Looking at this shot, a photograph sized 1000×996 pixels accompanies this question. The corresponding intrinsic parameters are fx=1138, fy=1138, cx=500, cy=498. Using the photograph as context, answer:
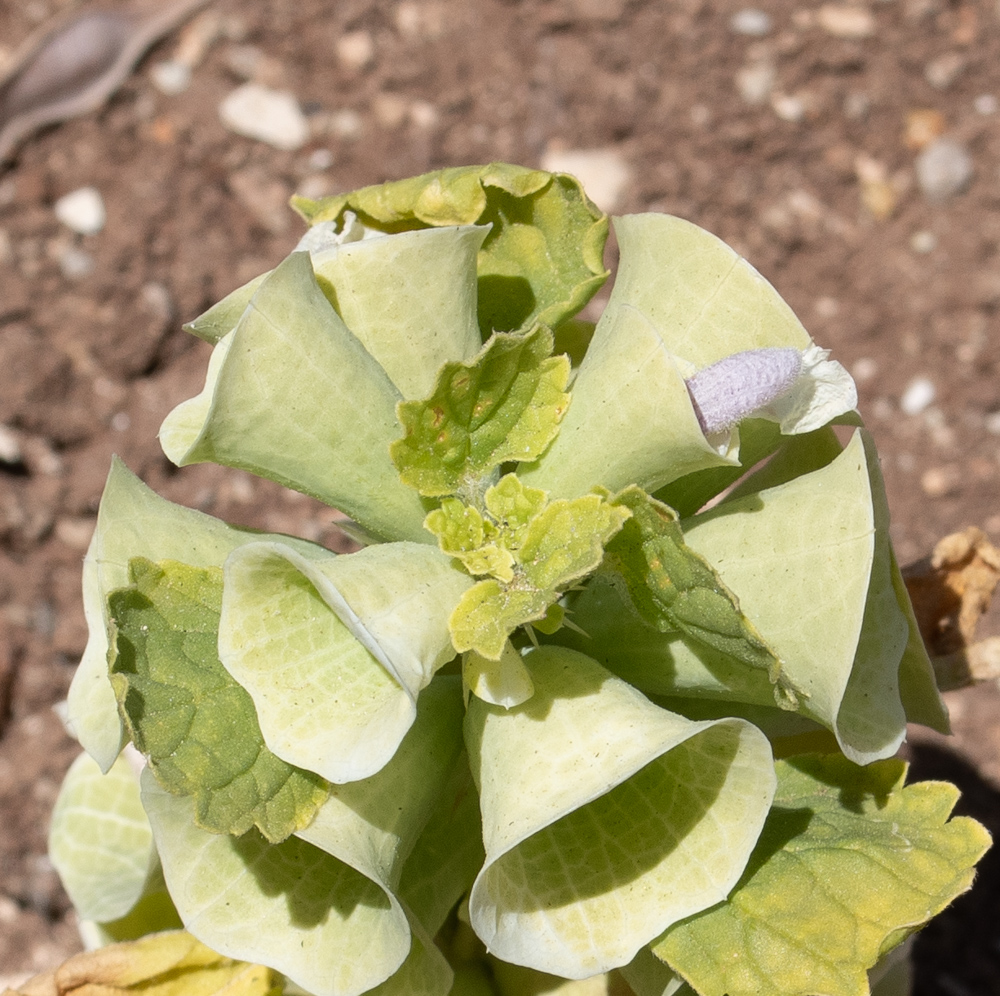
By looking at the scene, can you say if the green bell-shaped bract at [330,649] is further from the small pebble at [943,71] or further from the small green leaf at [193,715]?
the small pebble at [943,71]

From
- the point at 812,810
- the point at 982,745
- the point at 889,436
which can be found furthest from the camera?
the point at 889,436

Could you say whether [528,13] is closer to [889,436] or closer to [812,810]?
[889,436]

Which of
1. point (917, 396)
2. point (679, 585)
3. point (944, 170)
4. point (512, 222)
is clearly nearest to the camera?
point (679, 585)

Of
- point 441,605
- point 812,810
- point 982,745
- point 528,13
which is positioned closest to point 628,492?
point 441,605

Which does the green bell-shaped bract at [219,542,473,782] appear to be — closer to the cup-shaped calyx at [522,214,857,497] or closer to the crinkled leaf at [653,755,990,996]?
the cup-shaped calyx at [522,214,857,497]

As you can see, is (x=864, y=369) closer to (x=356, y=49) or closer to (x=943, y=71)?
(x=943, y=71)

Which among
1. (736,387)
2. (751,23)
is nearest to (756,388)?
(736,387)

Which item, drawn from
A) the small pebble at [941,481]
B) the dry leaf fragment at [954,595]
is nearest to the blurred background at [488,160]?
the small pebble at [941,481]
